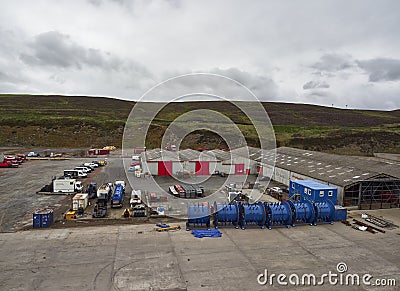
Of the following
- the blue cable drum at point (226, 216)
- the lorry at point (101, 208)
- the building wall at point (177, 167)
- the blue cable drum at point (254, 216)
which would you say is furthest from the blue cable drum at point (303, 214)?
the building wall at point (177, 167)

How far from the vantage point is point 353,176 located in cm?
3247

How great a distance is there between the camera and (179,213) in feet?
93.8

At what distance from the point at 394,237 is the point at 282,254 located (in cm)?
958

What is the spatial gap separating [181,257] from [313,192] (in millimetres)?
16523

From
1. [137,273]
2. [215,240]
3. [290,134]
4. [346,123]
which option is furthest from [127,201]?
[346,123]

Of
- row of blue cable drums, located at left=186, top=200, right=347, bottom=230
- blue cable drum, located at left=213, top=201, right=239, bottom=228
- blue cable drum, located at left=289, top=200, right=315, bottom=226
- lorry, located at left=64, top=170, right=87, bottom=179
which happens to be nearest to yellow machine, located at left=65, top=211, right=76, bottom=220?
row of blue cable drums, located at left=186, top=200, right=347, bottom=230

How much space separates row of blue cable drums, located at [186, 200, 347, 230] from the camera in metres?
25.0

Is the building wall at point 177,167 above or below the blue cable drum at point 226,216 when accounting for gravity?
above

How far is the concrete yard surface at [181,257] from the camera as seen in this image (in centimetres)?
1656

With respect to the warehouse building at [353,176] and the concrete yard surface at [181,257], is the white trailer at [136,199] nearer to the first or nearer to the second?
the concrete yard surface at [181,257]

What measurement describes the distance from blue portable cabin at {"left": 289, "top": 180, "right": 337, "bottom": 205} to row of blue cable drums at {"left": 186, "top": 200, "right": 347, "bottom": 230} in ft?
13.0

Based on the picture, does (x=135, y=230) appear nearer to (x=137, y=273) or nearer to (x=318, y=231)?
(x=137, y=273)

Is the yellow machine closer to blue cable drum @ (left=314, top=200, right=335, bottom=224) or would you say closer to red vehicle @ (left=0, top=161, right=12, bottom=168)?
blue cable drum @ (left=314, top=200, right=335, bottom=224)

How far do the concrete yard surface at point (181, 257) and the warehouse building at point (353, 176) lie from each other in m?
6.49
